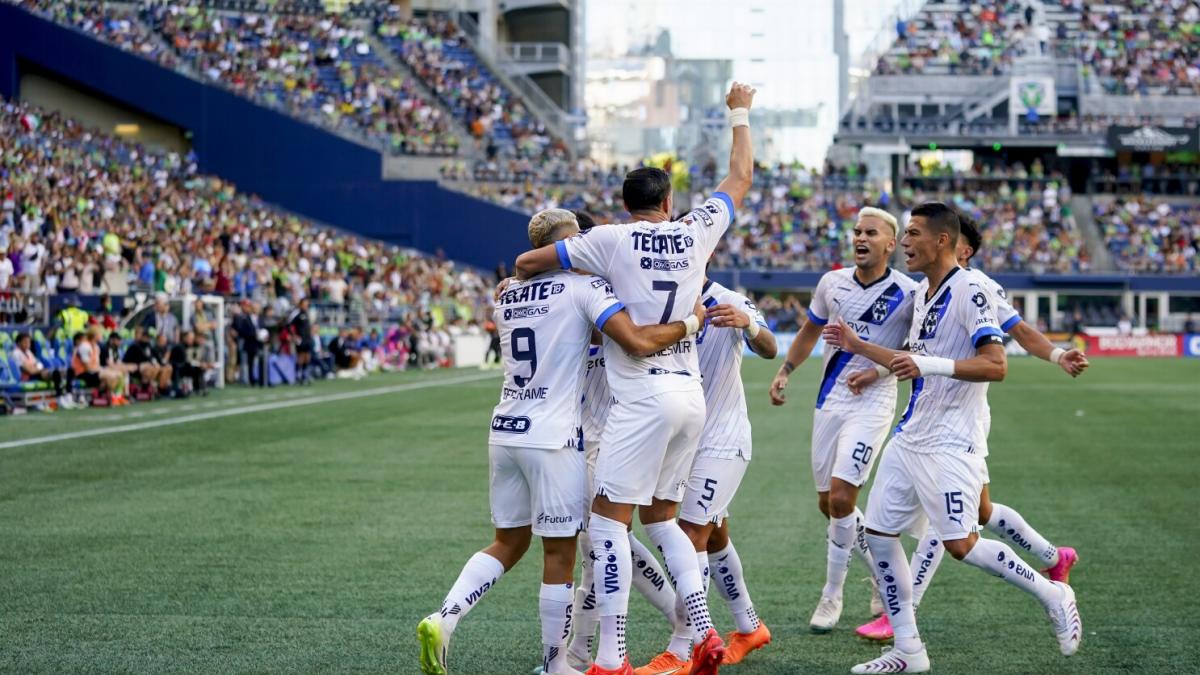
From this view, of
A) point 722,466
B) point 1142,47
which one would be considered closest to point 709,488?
point 722,466

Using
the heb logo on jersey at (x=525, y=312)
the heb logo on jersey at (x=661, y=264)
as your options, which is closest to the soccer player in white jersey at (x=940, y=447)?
the heb logo on jersey at (x=661, y=264)

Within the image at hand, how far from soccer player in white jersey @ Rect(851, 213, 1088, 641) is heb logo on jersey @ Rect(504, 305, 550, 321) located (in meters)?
2.22

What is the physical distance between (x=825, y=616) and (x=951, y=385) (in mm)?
1586

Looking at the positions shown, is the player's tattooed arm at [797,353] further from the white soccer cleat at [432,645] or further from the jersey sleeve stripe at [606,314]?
the white soccer cleat at [432,645]

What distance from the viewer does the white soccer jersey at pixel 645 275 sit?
655 cm

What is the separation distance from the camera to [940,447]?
285 inches

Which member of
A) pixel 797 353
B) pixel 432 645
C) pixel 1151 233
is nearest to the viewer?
pixel 432 645

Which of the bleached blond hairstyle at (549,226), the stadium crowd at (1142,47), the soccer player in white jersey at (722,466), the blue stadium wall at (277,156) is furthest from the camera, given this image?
the stadium crowd at (1142,47)

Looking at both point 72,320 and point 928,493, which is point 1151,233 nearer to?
point 72,320

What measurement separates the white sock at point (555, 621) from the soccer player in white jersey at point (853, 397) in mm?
2018

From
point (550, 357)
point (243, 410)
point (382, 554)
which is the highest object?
point (550, 357)

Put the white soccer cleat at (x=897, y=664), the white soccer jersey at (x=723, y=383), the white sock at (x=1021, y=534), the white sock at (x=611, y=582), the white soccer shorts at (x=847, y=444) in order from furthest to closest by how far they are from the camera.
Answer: the white soccer shorts at (x=847, y=444) < the white sock at (x=1021, y=534) < the white soccer jersey at (x=723, y=383) < the white soccer cleat at (x=897, y=664) < the white sock at (x=611, y=582)

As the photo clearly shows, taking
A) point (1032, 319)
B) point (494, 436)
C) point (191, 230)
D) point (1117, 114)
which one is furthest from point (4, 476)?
point (1117, 114)

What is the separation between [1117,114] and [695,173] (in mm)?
19481
